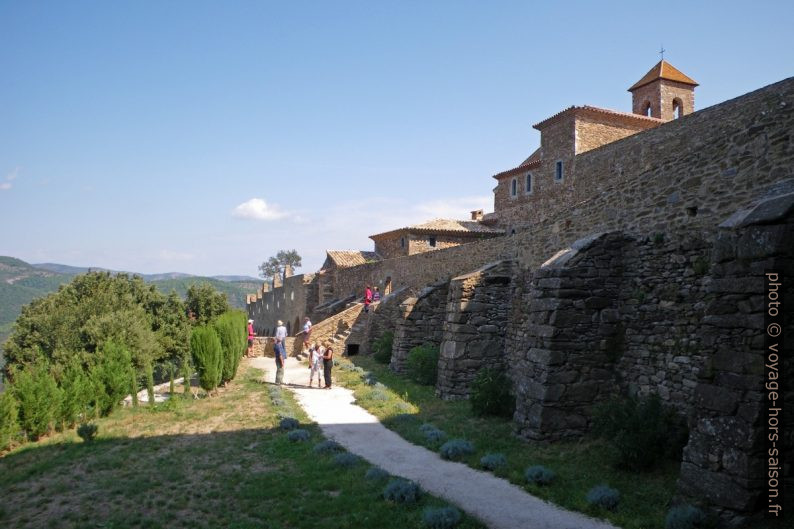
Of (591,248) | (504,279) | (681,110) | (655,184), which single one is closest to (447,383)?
(504,279)

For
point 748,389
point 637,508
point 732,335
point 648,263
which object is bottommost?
point 637,508

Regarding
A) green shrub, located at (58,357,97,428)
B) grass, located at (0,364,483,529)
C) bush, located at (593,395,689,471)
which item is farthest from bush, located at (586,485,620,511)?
green shrub, located at (58,357,97,428)

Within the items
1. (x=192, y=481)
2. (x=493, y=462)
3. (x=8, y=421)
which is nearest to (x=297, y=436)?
(x=192, y=481)

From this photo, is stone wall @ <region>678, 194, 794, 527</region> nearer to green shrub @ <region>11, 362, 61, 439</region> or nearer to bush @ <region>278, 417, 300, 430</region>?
bush @ <region>278, 417, 300, 430</region>

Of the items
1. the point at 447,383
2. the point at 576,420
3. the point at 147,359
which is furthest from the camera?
the point at 147,359

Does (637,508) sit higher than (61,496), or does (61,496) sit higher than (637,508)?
(637,508)

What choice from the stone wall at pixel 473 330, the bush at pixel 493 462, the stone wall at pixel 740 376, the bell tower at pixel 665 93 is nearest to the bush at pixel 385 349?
the stone wall at pixel 473 330

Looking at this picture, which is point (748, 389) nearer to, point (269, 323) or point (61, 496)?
point (61, 496)

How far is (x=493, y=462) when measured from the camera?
8328 millimetres

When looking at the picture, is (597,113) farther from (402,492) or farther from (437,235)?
(402,492)

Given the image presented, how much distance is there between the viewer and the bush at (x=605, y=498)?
21.4 feet

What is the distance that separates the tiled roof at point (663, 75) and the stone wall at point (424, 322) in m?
21.6

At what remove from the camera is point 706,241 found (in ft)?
25.8

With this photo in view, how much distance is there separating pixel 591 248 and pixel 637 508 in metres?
4.43
